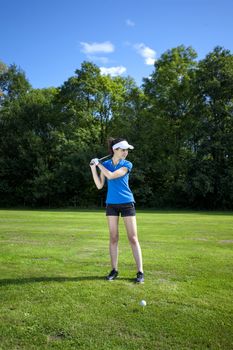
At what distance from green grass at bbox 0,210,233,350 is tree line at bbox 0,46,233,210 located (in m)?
33.8

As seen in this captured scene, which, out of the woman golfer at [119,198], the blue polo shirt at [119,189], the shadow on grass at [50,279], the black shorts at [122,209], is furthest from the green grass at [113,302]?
the blue polo shirt at [119,189]

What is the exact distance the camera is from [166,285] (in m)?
6.06

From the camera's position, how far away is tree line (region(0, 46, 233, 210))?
4291cm

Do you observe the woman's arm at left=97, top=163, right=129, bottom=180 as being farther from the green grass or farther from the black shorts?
the green grass

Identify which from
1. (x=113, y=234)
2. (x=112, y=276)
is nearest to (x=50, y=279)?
(x=112, y=276)

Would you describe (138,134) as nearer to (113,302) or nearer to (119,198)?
(119,198)

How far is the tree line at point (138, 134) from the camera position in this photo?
141ft

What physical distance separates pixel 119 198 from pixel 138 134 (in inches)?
1624

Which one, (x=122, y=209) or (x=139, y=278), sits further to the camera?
(x=122, y=209)

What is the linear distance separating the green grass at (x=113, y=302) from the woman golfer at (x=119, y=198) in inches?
19.6

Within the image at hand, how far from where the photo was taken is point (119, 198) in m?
6.40

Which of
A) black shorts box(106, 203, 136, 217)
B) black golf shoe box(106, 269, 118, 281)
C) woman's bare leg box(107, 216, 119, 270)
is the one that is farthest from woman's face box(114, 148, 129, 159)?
black golf shoe box(106, 269, 118, 281)

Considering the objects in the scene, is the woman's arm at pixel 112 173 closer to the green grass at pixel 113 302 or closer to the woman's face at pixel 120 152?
the woman's face at pixel 120 152

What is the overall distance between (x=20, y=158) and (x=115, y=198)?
43449 millimetres
